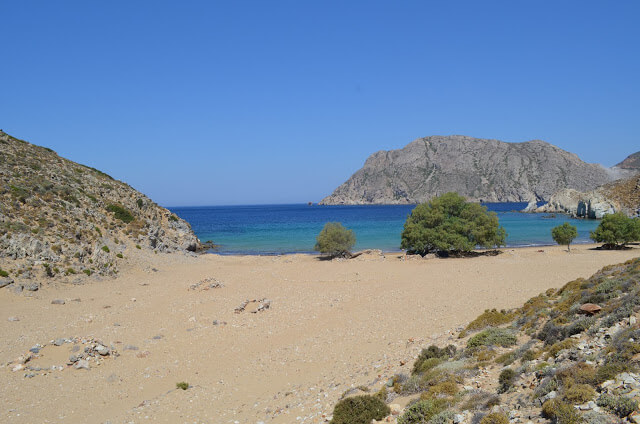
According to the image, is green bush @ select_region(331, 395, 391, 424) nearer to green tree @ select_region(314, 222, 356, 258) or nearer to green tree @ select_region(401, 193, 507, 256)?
green tree @ select_region(401, 193, 507, 256)

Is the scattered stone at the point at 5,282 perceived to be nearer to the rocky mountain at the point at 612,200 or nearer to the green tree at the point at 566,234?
the green tree at the point at 566,234

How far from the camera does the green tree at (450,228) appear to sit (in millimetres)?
36781

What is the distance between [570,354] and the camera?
7840 millimetres

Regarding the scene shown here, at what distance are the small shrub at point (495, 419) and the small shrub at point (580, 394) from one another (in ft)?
3.23

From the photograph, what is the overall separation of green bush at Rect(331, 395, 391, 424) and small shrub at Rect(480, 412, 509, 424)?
2277mm

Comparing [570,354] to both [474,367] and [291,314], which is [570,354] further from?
[291,314]

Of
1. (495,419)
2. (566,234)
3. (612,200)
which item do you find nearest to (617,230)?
(566,234)

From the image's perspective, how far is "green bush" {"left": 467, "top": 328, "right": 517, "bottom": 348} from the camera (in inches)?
412

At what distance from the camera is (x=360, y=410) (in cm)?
790

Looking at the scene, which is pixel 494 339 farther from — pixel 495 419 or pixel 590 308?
pixel 495 419

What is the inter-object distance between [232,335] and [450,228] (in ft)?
88.2

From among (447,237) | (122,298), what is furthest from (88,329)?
(447,237)

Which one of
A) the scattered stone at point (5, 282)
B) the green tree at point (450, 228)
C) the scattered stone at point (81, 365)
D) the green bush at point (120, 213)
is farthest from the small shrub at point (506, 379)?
the green bush at point (120, 213)

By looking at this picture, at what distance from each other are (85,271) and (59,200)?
26.5ft
